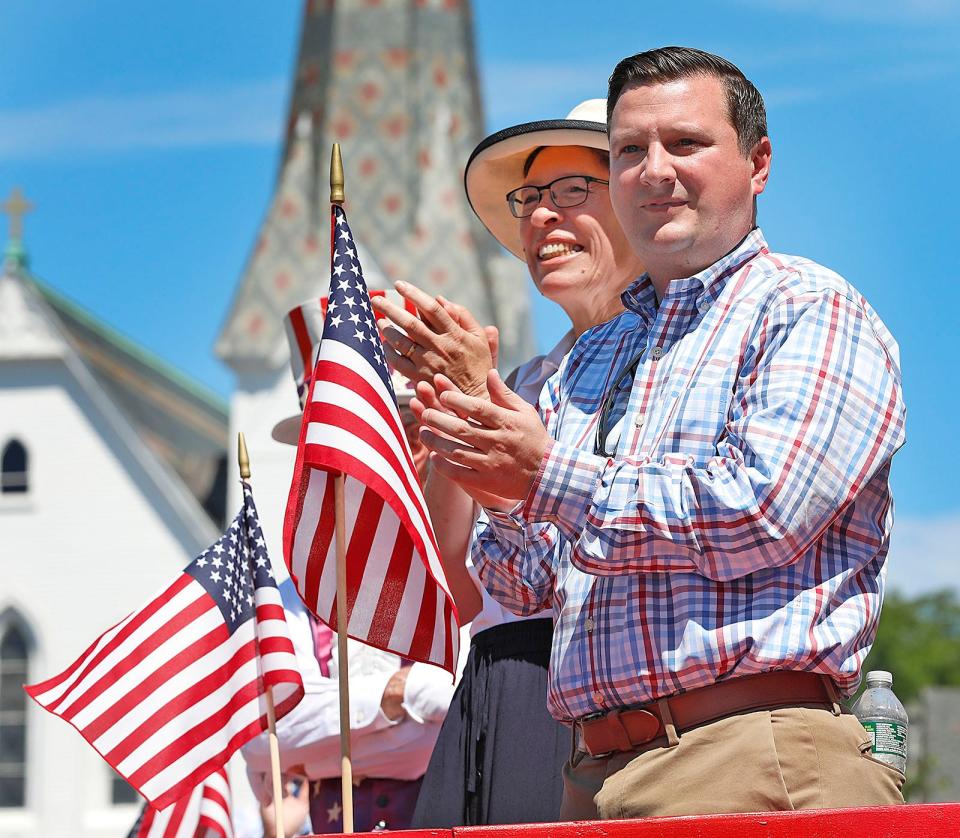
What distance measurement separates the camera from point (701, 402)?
3.30 metres

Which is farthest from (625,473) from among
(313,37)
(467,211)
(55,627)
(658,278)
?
(313,37)

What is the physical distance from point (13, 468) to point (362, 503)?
2323 cm

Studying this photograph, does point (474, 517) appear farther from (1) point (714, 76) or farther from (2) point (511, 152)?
(1) point (714, 76)

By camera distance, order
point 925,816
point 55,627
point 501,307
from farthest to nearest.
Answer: point 501,307, point 55,627, point 925,816

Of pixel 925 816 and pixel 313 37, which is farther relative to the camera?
pixel 313 37

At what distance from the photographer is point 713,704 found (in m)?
3.20

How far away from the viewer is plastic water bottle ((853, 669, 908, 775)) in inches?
139

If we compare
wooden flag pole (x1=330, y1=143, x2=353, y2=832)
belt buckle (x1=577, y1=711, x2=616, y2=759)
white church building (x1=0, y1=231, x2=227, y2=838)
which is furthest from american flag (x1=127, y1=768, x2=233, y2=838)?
white church building (x1=0, y1=231, x2=227, y2=838)

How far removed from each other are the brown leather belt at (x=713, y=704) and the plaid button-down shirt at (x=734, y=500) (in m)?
0.03

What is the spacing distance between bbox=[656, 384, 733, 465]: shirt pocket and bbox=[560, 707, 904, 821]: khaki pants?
1.49 feet

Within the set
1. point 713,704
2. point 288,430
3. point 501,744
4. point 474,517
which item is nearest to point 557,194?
point 474,517

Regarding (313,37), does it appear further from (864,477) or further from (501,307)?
(864,477)

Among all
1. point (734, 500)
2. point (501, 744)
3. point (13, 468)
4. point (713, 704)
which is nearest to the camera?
point (734, 500)

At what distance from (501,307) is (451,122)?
295cm
